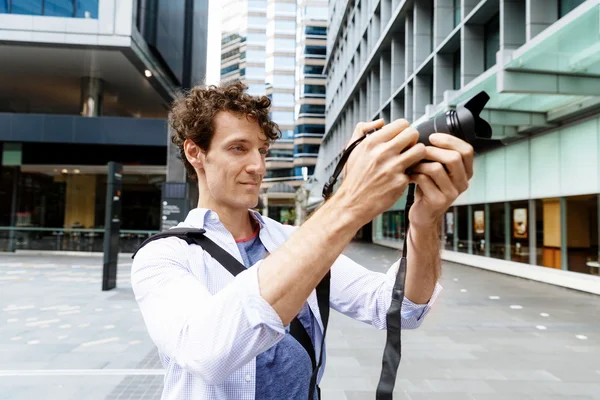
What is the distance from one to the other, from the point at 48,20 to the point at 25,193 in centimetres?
945

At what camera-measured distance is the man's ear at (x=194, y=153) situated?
1.52 metres

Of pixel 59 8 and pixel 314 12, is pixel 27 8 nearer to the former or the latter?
pixel 59 8

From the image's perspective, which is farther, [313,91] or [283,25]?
[283,25]

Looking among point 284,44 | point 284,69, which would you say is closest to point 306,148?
point 284,69

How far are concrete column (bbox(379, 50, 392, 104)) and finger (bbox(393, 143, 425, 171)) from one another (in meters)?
25.8

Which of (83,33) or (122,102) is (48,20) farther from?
(122,102)

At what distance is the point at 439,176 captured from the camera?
2.98 ft

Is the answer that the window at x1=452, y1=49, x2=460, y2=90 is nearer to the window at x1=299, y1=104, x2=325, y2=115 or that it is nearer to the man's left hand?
the man's left hand

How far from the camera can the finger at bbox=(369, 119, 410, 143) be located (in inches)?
→ 34.0

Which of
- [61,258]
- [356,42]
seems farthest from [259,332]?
[356,42]

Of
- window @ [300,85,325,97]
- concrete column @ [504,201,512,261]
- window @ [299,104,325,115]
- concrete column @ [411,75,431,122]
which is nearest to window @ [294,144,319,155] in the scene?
window @ [299,104,325,115]

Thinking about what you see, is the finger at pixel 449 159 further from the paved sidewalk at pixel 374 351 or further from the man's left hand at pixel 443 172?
the paved sidewalk at pixel 374 351

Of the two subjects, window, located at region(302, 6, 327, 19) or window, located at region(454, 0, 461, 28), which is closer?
window, located at region(454, 0, 461, 28)

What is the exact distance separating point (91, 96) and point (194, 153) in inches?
914
